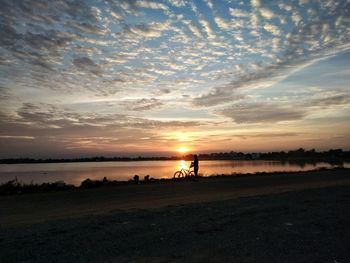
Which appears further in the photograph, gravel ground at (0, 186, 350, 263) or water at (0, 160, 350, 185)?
water at (0, 160, 350, 185)

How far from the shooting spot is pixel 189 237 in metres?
8.91

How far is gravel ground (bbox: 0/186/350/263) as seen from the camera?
745cm

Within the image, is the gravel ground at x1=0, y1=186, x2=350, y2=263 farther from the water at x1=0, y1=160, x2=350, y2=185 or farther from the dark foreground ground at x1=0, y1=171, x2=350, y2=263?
the water at x1=0, y1=160, x2=350, y2=185

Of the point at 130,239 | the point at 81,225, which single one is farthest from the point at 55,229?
the point at 130,239

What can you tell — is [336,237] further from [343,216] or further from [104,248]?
[104,248]

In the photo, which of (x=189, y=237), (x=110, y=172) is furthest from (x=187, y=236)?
(x=110, y=172)

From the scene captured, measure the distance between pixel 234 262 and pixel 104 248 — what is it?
284cm

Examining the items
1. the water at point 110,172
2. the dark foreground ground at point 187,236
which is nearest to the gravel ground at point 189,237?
the dark foreground ground at point 187,236

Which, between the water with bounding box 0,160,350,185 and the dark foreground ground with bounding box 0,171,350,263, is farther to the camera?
the water with bounding box 0,160,350,185

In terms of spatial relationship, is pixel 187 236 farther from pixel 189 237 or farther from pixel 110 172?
pixel 110 172

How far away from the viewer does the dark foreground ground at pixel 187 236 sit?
293 inches

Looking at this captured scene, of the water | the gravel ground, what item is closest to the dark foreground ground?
the gravel ground

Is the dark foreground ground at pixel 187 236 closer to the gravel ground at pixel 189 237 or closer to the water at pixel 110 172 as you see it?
the gravel ground at pixel 189 237

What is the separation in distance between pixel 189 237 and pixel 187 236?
111mm
